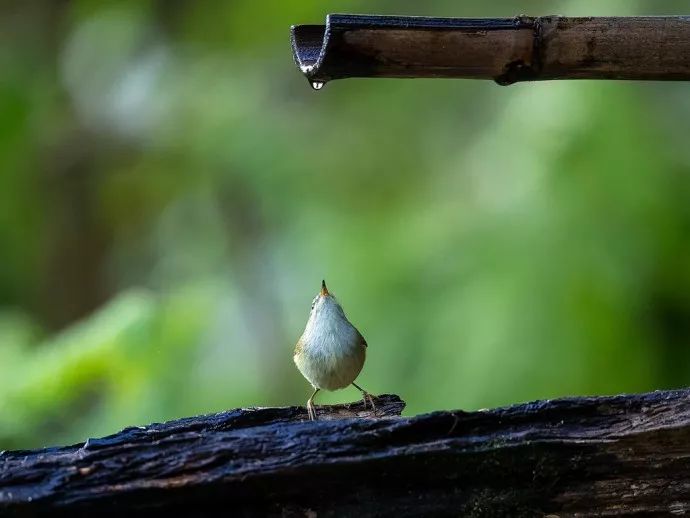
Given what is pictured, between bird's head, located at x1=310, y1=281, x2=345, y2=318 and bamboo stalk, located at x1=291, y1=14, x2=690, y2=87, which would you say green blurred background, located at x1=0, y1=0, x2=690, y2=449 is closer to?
bird's head, located at x1=310, y1=281, x2=345, y2=318

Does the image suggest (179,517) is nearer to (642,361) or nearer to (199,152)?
(642,361)

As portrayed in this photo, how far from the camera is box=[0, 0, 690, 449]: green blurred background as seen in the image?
3174 millimetres

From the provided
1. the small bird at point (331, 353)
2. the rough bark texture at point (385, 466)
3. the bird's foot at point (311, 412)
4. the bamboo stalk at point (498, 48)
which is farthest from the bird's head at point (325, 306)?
the bamboo stalk at point (498, 48)

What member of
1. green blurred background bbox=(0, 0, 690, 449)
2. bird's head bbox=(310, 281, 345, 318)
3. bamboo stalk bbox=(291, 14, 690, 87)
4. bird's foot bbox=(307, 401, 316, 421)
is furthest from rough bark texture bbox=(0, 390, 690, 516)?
green blurred background bbox=(0, 0, 690, 449)

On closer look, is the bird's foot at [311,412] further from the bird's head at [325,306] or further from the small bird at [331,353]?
the bird's head at [325,306]

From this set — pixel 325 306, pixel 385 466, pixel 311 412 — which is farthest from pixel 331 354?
pixel 385 466

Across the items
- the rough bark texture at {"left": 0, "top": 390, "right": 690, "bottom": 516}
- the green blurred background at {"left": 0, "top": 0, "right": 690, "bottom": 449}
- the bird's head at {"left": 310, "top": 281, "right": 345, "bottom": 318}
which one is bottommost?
the rough bark texture at {"left": 0, "top": 390, "right": 690, "bottom": 516}

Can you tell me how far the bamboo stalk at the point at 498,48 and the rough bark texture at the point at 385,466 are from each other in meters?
0.53

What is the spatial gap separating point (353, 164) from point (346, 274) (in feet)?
2.77

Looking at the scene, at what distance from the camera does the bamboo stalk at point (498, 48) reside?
114 centimetres

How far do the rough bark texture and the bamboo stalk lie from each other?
53 centimetres

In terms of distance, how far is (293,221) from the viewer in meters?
4.59

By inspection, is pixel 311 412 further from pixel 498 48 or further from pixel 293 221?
pixel 293 221

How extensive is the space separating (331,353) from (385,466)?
0.70 meters
